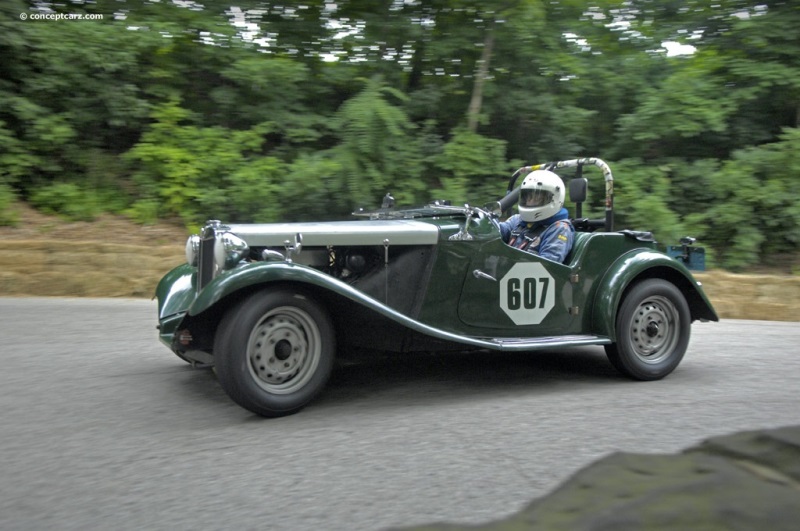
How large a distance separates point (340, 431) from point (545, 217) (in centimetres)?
240

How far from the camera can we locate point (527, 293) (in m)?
5.36

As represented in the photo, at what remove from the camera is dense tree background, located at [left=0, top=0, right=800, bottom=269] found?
34.0ft

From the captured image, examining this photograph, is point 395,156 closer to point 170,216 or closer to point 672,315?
point 170,216

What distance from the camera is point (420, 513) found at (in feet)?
10.3

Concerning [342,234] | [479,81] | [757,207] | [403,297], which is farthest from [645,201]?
[342,234]

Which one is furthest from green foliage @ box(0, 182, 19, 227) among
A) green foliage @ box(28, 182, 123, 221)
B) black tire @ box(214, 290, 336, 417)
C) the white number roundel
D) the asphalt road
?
the white number roundel

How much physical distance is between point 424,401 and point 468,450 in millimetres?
1030

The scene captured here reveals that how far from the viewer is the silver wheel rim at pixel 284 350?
4.38m

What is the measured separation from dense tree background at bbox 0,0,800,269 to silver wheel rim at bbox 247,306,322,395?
225 inches

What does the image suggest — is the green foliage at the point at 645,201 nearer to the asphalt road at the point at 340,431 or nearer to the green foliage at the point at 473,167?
the green foliage at the point at 473,167

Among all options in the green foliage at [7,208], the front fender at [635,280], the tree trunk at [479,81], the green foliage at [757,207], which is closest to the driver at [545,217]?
the front fender at [635,280]

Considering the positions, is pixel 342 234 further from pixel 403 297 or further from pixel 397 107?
pixel 397 107

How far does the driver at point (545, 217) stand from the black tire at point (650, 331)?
0.62 metres

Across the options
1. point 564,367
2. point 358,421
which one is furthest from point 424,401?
point 564,367
